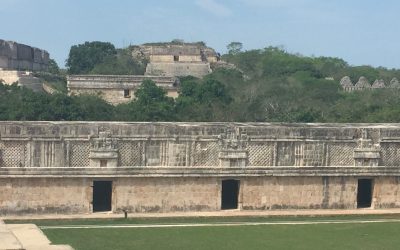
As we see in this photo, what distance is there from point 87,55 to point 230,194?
2019 inches

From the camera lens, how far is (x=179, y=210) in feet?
62.2

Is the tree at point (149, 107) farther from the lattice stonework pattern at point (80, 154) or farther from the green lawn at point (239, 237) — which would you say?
the green lawn at point (239, 237)

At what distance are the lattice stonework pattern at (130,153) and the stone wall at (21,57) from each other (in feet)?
112

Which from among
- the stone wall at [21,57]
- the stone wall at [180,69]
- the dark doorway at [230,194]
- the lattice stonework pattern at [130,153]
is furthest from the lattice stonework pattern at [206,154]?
the stone wall at [180,69]

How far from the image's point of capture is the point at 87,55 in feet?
231

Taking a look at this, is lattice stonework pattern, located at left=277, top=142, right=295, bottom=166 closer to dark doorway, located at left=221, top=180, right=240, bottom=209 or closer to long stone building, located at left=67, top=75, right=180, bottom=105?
dark doorway, located at left=221, top=180, right=240, bottom=209

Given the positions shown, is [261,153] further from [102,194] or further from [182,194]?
[102,194]

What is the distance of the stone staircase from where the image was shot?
34.6 ft

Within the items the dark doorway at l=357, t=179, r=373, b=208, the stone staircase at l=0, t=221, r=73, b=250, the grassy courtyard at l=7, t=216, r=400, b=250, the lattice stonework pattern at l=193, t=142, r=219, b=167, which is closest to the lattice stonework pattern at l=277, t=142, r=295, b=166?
the lattice stonework pattern at l=193, t=142, r=219, b=167

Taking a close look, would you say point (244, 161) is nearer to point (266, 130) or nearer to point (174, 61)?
point (266, 130)

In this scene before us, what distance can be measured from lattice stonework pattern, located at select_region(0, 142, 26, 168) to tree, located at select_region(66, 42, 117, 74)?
5069cm

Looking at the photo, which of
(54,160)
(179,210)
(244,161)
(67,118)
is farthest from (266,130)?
(67,118)

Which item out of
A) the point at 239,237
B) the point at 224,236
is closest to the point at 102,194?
the point at 224,236

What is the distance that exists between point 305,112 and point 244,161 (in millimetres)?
15847
